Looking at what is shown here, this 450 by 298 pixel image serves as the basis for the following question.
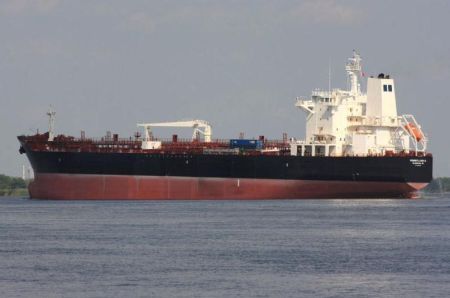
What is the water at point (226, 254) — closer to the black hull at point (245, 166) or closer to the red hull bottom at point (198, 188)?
the black hull at point (245, 166)

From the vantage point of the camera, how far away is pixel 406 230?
54.1m

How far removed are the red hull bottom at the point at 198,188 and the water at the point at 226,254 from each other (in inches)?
497

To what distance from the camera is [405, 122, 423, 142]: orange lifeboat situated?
3338 inches

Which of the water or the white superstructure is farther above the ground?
the white superstructure

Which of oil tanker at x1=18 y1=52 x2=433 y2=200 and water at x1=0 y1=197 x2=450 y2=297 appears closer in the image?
water at x1=0 y1=197 x2=450 y2=297

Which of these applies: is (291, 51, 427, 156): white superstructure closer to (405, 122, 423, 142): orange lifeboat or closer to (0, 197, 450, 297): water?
(405, 122, 423, 142): orange lifeboat

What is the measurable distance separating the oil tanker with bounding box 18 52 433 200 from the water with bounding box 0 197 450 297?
493 inches

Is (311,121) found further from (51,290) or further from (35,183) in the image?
(51,290)

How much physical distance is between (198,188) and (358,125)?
1218cm

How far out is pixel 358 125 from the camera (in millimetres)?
86250

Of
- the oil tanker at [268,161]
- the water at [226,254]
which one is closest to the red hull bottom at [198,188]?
the oil tanker at [268,161]

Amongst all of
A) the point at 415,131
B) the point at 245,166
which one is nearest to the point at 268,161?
the point at 245,166

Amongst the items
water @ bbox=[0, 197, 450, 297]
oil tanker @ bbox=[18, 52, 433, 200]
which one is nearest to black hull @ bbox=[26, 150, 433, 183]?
oil tanker @ bbox=[18, 52, 433, 200]

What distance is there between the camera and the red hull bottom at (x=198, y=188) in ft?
267
